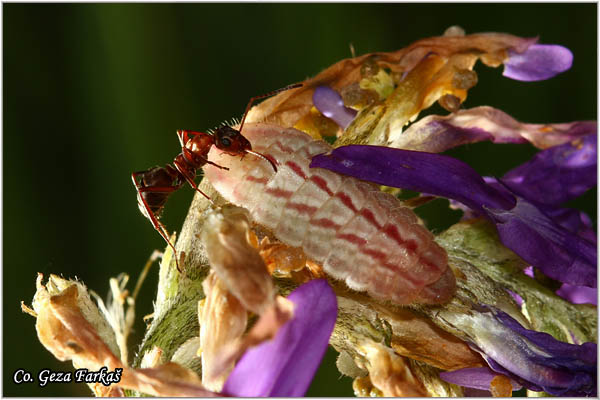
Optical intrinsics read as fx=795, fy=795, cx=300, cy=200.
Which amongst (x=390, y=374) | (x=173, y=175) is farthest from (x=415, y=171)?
(x=173, y=175)

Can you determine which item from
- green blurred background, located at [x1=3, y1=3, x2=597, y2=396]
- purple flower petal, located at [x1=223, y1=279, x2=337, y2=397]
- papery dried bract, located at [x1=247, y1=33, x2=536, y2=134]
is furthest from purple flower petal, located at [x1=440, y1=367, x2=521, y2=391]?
green blurred background, located at [x1=3, y1=3, x2=597, y2=396]

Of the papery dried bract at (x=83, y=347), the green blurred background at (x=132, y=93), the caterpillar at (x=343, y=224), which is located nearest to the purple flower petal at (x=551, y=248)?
the caterpillar at (x=343, y=224)

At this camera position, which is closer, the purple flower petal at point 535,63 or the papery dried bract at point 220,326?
the papery dried bract at point 220,326

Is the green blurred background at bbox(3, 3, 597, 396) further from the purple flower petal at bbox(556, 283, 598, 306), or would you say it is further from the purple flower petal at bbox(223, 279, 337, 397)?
the purple flower petal at bbox(223, 279, 337, 397)

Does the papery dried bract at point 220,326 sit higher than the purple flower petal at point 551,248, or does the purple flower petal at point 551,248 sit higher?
the papery dried bract at point 220,326

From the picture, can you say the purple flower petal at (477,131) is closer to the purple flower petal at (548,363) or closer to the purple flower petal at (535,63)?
the purple flower petal at (535,63)

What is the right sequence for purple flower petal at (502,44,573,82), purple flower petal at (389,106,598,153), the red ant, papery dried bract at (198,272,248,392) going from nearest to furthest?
papery dried bract at (198,272,248,392), the red ant, purple flower petal at (389,106,598,153), purple flower petal at (502,44,573,82)

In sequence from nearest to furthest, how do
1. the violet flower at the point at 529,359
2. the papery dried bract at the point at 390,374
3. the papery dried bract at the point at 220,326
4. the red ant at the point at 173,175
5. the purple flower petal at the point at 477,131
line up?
the papery dried bract at the point at 220,326, the papery dried bract at the point at 390,374, the violet flower at the point at 529,359, the red ant at the point at 173,175, the purple flower petal at the point at 477,131

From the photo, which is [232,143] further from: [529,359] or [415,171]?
[529,359]
